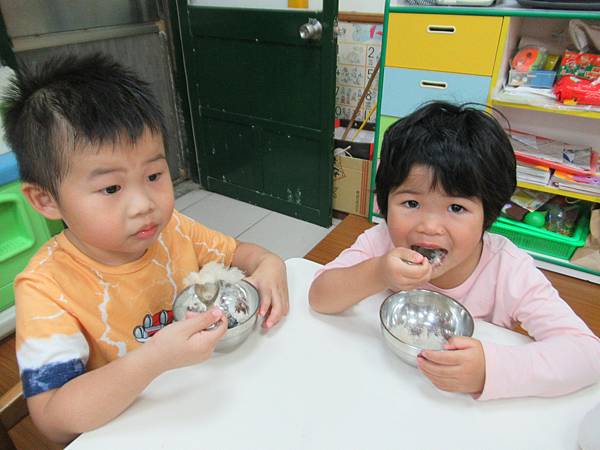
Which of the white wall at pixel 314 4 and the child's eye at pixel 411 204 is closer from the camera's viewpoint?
the child's eye at pixel 411 204

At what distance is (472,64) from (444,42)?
0.51ft

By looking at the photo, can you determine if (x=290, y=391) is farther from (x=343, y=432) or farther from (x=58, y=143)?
(x=58, y=143)

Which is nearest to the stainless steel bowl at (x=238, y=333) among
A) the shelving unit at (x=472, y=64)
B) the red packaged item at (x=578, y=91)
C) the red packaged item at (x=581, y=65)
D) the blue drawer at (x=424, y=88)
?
the blue drawer at (x=424, y=88)

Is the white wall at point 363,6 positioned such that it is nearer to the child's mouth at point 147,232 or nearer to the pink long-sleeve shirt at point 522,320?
the pink long-sleeve shirt at point 522,320

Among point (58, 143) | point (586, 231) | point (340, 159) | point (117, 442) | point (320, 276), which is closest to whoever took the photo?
point (117, 442)

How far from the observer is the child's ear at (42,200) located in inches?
28.0

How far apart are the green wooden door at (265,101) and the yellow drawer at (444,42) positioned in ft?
1.00

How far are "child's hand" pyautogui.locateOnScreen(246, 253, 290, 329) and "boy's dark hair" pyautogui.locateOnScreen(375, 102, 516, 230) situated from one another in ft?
0.87

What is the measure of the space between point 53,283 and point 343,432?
20.5 inches

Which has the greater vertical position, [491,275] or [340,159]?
[491,275]

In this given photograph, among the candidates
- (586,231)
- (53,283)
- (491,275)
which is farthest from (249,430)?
(586,231)

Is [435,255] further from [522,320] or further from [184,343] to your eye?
[184,343]

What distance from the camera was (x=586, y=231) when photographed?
2.05 m

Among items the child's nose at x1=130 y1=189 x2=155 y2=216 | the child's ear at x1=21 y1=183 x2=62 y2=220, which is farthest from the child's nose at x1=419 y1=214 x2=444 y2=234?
the child's ear at x1=21 y1=183 x2=62 y2=220
